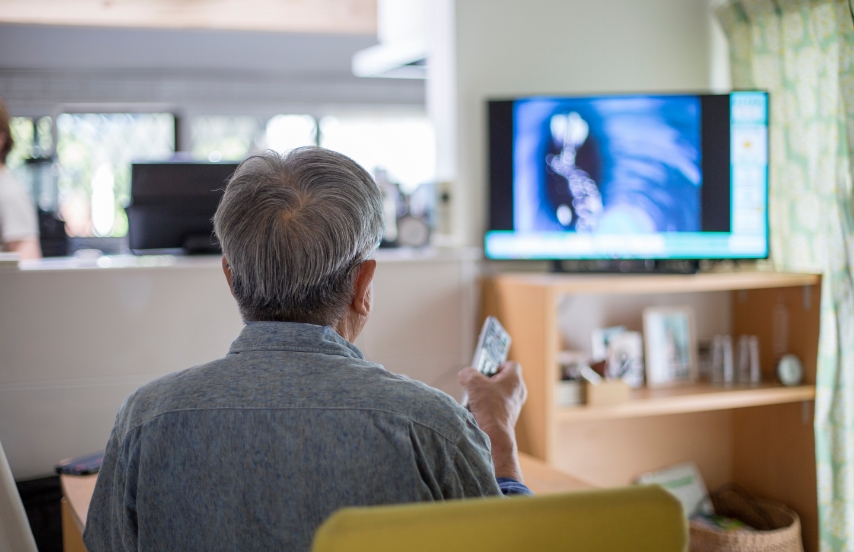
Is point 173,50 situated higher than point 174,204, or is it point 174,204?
point 173,50

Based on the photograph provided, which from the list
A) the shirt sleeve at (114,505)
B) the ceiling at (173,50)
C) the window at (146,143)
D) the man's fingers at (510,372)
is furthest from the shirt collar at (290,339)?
the ceiling at (173,50)

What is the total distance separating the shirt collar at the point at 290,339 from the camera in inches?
37.2

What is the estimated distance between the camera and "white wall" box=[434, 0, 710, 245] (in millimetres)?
2479

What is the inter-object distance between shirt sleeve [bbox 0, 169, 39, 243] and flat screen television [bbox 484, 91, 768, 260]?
164cm

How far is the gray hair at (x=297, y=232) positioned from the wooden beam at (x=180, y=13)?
2894 mm

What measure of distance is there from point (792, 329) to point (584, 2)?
4.28ft

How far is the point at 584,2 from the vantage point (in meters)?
2.57

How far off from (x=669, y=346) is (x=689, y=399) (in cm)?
28

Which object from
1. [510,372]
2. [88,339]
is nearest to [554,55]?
[510,372]

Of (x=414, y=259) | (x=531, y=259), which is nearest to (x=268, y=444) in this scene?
(x=414, y=259)

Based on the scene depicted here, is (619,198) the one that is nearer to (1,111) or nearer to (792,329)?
(792,329)

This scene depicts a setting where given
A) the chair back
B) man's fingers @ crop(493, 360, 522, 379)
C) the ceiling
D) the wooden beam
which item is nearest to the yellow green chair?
man's fingers @ crop(493, 360, 522, 379)

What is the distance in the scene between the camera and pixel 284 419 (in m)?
0.87

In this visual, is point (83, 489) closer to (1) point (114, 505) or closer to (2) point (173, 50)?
(1) point (114, 505)
